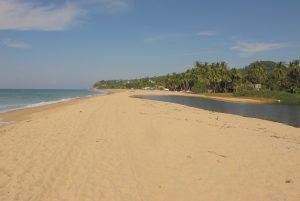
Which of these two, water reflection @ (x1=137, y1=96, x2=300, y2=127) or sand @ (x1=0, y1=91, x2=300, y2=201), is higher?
sand @ (x1=0, y1=91, x2=300, y2=201)

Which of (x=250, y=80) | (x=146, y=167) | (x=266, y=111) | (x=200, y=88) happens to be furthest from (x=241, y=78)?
(x=146, y=167)

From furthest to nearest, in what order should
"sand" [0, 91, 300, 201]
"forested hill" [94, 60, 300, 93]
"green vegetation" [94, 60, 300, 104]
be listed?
"forested hill" [94, 60, 300, 93] → "green vegetation" [94, 60, 300, 104] → "sand" [0, 91, 300, 201]

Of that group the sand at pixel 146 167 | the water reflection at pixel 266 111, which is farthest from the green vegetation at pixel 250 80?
the sand at pixel 146 167

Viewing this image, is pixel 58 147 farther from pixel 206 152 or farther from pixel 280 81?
pixel 280 81

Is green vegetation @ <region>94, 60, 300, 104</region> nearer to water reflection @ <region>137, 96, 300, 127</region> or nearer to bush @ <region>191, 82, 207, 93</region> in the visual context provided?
bush @ <region>191, 82, 207, 93</region>

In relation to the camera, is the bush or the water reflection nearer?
the water reflection

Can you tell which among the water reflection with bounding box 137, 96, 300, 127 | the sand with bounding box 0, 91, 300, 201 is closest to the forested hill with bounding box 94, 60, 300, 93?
the water reflection with bounding box 137, 96, 300, 127

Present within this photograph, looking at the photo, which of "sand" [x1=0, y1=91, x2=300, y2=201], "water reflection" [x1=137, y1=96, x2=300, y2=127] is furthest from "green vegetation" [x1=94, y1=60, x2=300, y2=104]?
"sand" [x1=0, y1=91, x2=300, y2=201]

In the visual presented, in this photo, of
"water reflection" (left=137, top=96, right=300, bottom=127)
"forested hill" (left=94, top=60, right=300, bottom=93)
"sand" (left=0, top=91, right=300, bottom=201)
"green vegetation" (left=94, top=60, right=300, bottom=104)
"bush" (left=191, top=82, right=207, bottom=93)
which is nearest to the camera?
"sand" (left=0, top=91, right=300, bottom=201)

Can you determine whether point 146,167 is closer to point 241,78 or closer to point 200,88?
point 241,78

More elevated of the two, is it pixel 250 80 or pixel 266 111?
pixel 250 80

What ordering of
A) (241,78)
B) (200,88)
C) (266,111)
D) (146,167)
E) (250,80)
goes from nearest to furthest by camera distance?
(146,167) → (266,111) → (241,78) → (250,80) → (200,88)

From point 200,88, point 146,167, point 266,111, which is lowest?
point 266,111

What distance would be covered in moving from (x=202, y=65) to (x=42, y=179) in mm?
132480
